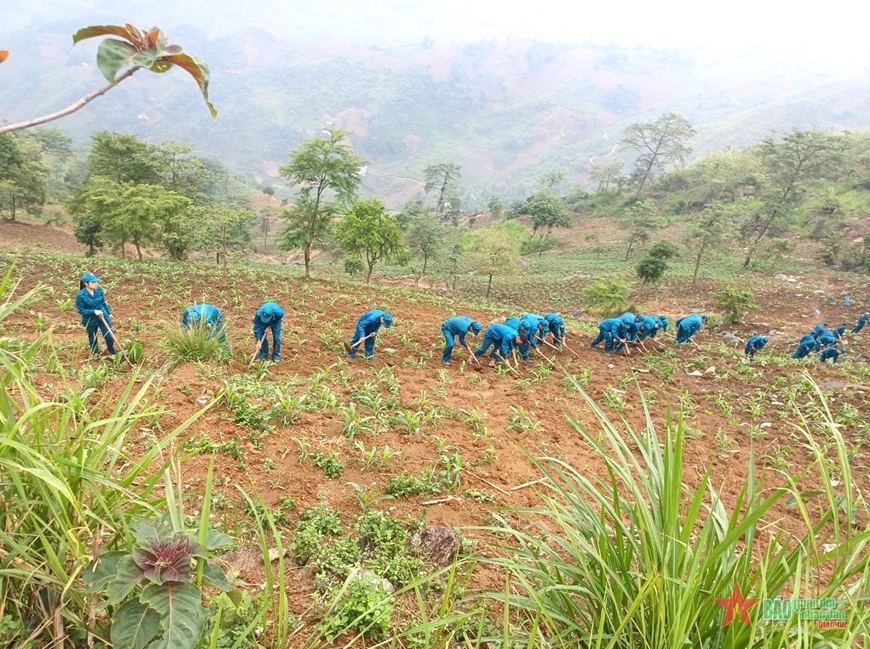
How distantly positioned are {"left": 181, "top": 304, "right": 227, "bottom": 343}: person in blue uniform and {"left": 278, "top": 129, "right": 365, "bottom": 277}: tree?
8899mm

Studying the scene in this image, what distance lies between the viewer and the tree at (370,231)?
17953 millimetres

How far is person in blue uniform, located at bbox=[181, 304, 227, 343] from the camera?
5.72m

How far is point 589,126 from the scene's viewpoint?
168000mm

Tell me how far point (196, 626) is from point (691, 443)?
5.89 meters


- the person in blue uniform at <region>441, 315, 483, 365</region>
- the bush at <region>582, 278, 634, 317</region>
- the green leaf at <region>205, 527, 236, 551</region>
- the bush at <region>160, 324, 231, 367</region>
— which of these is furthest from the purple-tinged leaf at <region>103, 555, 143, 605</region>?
the bush at <region>582, 278, 634, 317</region>

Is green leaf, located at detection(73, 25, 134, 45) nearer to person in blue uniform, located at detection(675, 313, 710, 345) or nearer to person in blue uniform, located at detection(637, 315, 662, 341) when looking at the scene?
person in blue uniform, located at detection(637, 315, 662, 341)

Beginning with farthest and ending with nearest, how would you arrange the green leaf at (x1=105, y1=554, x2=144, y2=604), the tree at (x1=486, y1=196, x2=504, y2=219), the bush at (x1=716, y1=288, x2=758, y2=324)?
1. the tree at (x1=486, y1=196, x2=504, y2=219)
2. the bush at (x1=716, y1=288, x2=758, y2=324)
3. the green leaf at (x1=105, y1=554, x2=144, y2=604)

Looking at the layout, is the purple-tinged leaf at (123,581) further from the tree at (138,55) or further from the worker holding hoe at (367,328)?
the worker holding hoe at (367,328)

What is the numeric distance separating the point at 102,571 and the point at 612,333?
30.7 feet

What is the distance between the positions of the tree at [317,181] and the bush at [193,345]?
948 cm

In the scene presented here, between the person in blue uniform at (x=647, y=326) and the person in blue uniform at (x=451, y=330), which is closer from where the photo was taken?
the person in blue uniform at (x=451, y=330)

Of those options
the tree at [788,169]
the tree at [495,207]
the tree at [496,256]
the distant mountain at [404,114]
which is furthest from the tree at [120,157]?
the distant mountain at [404,114]

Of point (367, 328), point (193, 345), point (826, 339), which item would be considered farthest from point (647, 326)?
point (193, 345)

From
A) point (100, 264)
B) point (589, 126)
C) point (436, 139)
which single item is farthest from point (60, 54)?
point (100, 264)
